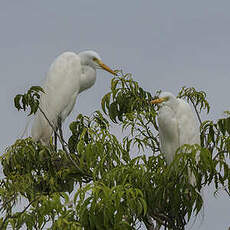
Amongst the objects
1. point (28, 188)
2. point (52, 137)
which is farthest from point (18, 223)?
point (52, 137)

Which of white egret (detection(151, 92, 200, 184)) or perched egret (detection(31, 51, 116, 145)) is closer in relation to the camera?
white egret (detection(151, 92, 200, 184))

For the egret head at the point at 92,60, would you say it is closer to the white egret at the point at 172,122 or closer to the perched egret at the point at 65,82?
the perched egret at the point at 65,82

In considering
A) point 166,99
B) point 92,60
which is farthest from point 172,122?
point 92,60

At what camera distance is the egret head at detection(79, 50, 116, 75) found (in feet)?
20.3

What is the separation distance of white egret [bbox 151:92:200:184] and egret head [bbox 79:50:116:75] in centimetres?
82

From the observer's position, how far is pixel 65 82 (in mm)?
6176

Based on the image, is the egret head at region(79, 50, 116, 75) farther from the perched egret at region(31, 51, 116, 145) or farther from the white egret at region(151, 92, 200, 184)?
the white egret at region(151, 92, 200, 184)

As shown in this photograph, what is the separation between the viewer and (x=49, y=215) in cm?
436

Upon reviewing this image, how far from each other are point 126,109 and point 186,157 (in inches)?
49.2

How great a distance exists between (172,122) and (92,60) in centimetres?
105

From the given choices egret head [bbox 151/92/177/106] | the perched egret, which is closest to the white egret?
egret head [bbox 151/92/177/106]

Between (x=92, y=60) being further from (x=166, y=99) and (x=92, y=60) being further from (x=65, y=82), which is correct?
(x=166, y=99)

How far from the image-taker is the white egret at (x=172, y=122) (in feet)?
17.9

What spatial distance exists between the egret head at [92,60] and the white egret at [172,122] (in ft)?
2.70
